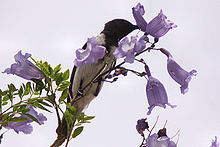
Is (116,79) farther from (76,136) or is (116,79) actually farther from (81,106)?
(81,106)

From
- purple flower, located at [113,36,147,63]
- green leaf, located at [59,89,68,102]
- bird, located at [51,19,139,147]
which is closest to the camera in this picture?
purple flower, located at [113,36,147,63]

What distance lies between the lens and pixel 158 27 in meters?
0.72

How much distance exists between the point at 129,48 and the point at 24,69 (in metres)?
0.32

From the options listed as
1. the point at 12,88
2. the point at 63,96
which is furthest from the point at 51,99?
the point at 12,88

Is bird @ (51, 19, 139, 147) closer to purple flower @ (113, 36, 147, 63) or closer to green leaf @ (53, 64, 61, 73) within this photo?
green leaf @ (53, 64, 61, 73)

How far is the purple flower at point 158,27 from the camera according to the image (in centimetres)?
72

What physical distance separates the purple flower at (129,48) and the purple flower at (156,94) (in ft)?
0.38

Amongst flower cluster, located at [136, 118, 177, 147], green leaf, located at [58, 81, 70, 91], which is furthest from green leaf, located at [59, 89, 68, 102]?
flower cluster, located at [136, 118, 177, 147]

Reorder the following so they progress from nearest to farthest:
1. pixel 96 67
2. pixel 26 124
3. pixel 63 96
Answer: pixel 63 96, pixel 26 124, pixel 96 67

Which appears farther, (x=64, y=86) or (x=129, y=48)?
(x=64, y=86)

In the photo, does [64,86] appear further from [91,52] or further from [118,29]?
[118,29]

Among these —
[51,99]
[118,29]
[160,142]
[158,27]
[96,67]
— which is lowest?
[160,142]

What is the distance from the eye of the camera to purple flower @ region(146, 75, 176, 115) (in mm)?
758

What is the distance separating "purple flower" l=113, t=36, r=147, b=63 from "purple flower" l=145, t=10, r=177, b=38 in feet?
0.15
